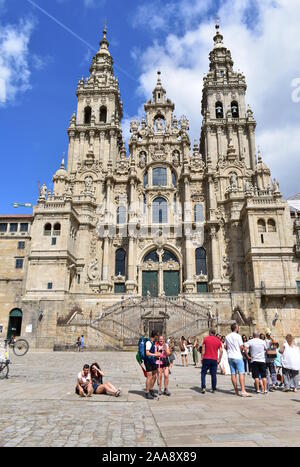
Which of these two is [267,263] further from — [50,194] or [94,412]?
[94,412]

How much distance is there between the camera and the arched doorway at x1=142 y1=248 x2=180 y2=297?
4038cm

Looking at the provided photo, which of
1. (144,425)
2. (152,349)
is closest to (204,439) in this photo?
(144,425)

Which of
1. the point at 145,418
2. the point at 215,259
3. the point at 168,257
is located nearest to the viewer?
the point at 145,418

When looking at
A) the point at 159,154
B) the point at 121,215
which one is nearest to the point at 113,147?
the point at 159,154

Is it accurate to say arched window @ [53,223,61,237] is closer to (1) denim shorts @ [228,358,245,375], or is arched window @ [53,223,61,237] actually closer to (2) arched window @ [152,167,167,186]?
(2) arched window @ [152,167,167,186]

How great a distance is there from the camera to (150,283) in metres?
40.9

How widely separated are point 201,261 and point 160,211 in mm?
8447

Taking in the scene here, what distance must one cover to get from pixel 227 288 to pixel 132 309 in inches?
475

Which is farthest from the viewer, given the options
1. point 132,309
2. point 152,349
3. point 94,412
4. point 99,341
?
point 132,309

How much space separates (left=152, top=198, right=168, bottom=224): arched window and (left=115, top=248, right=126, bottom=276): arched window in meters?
5.77

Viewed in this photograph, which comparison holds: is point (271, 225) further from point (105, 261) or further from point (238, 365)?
point (238, 365)

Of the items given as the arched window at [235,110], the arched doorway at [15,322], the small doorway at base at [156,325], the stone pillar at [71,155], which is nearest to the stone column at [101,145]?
the stone pillar at [71,155]

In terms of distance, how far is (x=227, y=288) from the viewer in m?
37.8

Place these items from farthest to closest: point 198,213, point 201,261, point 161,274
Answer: point 198,213 < point 201,261 < point 161,274
